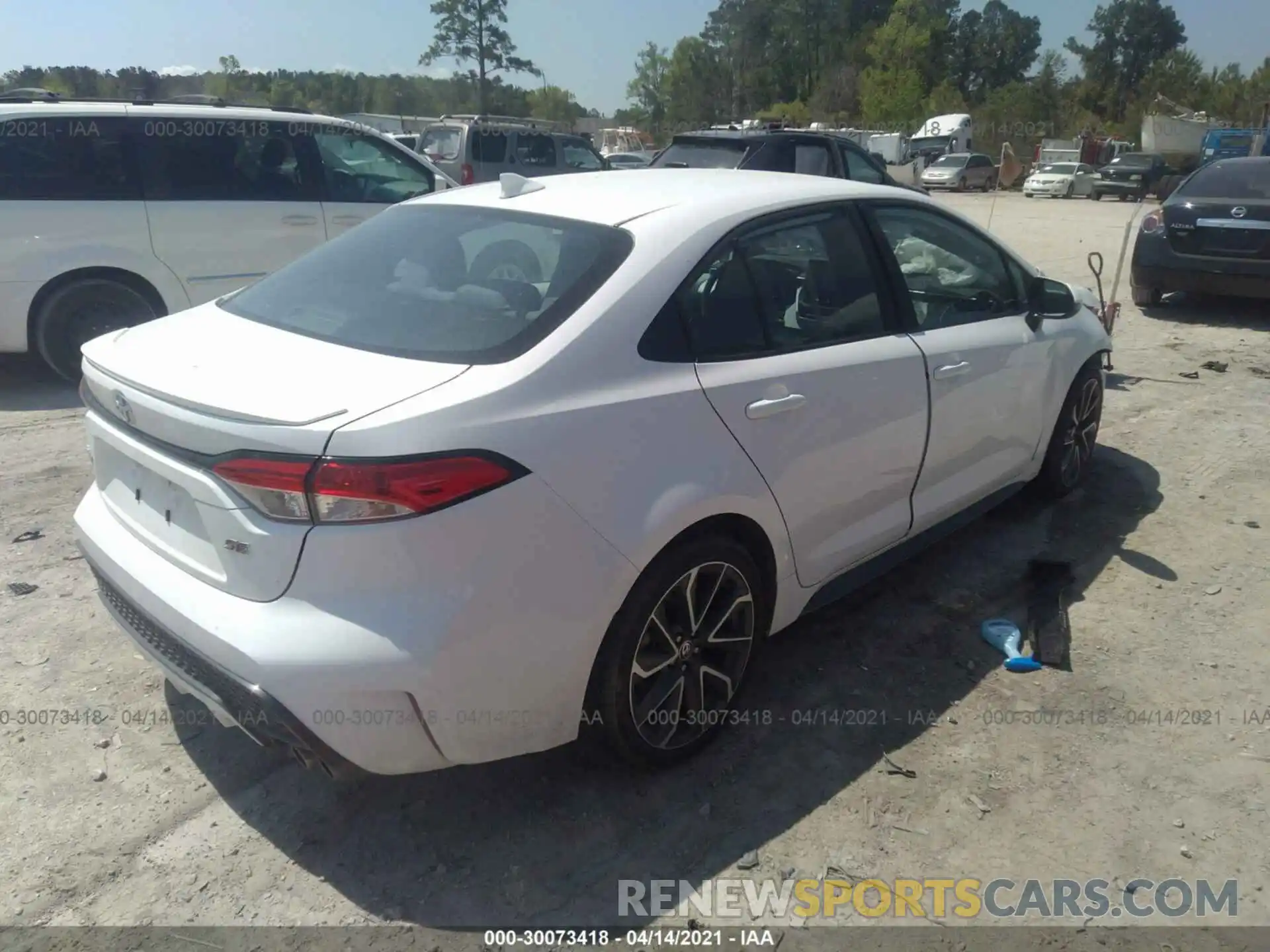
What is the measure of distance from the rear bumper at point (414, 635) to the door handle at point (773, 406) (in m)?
0.65

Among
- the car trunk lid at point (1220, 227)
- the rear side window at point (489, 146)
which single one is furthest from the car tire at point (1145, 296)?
the rear side window at point (489, 146)

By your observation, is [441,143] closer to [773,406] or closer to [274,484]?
[773,406]

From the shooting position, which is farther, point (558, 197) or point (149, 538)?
point (558, 197)

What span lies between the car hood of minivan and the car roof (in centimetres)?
85

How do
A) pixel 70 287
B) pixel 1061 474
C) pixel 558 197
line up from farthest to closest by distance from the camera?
pixel 70 287
pixel 1061 474
pixel 558 197

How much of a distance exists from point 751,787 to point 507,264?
1.70 metres

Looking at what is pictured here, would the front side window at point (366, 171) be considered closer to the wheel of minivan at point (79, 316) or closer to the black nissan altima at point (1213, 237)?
the wheel of minivan at point (79, 316)

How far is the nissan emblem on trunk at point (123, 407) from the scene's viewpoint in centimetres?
256

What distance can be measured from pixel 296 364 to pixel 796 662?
2.04m

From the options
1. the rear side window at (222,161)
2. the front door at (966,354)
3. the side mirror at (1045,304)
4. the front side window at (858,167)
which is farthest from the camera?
the front side window at (858,167)

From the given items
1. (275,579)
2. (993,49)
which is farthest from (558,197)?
(993,49)

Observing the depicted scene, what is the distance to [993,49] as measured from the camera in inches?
3521

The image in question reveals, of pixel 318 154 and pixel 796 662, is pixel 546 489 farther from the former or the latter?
pixel 318 154

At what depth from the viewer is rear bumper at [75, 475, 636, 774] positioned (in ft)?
7.14
